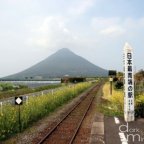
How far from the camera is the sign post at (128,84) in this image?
64.9 ft

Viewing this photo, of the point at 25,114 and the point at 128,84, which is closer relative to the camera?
the point at 25,114

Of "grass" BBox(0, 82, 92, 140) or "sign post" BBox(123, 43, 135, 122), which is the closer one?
"grass" BBox(0, 82, 92, 140)

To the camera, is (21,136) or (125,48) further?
(125,48)

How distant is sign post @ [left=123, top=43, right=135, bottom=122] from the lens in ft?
64.9

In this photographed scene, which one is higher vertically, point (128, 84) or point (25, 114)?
point (128, 84)

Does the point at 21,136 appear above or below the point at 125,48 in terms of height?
below

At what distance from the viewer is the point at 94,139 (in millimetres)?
14516

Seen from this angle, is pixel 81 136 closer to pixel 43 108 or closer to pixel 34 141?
pixel 34 141

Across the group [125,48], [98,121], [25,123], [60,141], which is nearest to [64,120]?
[98,121]

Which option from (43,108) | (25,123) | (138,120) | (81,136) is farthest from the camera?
(43,108)

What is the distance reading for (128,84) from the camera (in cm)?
2000

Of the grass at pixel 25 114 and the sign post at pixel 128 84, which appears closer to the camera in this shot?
the grass at pixel 25 114

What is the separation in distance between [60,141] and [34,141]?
1.01m

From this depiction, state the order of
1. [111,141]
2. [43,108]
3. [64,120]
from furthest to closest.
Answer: [43,108] < [64,120] < [111,141]
